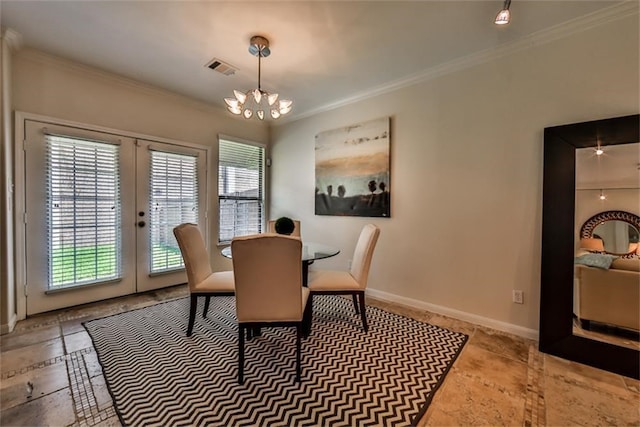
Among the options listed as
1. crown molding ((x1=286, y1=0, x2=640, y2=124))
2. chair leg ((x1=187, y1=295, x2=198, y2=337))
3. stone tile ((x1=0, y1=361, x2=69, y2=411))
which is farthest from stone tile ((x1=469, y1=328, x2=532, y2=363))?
stone tile ((x1=0, y1=361, x2=69, y2=411))

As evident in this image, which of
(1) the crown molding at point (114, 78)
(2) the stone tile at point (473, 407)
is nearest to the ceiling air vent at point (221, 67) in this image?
(1) the crown molding at point (114, 78)

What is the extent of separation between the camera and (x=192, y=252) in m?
2.34

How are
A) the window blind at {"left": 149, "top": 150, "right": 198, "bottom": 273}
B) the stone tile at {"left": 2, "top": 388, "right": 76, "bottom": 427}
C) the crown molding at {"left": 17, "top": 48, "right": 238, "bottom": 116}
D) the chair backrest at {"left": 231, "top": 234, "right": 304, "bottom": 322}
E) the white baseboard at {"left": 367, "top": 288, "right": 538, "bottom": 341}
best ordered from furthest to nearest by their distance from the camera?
1. the window blind at {"left": 149, "top": 150, "right": 198, "bottom": 273}
2. the crown molding at {"left": 17, "top": 48, "right": 238, "bottom": 116}
3. the white baseboard at {"left": 367, "top": 288, "right": 538, "bottom": 341}
4. the chair backrest at {"left": 231, "top": 234, "right": 304, "bottom": 322}
5. the stone tile at {"left": 2, "top": 388, "right": 76, "bottom": 427}

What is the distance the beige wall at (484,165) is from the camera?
80.4 inches

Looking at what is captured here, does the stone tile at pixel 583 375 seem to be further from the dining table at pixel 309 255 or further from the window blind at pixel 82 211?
the window blind at pixel 82 211

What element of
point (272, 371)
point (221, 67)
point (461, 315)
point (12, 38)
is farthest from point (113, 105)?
point (461, 315)

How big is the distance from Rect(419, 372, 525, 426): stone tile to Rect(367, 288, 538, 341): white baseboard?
0.94 m

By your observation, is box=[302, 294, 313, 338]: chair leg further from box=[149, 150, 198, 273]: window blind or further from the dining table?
box=[149, 150, 198, 273]: window blind

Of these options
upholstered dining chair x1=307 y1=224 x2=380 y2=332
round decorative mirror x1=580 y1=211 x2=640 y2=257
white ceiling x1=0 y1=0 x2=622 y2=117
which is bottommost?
upholstered dining chair x1=307 y1=224 x2=380 y2=332

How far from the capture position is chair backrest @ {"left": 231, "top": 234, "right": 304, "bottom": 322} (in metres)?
1.67

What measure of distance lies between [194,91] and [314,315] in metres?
3.07

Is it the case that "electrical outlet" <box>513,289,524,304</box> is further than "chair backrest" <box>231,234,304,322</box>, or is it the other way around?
"electrical outlet" <box>513,289,524,304</box>

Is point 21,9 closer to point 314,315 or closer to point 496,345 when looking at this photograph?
point 314,315

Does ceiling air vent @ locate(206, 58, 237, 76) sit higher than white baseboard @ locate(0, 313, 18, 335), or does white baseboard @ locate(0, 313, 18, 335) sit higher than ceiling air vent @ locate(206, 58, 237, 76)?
ceiling air vent @ locate(206, 58, 237, 76)
